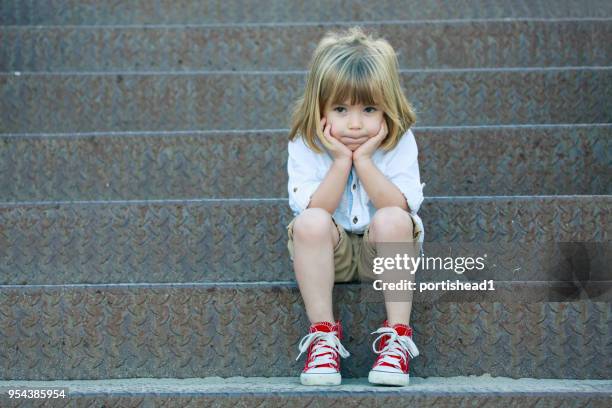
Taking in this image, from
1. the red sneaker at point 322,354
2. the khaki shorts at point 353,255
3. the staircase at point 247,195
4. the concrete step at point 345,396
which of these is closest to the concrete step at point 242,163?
the staircase at point 247,195

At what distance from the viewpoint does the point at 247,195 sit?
3230 mm

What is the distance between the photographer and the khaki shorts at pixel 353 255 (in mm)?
2621

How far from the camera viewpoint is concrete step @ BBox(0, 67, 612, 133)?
3492mm

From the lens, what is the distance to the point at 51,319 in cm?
262

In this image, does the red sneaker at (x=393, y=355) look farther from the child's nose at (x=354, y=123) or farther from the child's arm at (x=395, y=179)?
the child's nose at (x=354, y=123)

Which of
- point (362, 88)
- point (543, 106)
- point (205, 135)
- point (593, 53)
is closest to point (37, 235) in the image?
point (205, 135)

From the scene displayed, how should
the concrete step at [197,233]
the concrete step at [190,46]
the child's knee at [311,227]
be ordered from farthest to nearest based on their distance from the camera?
1. the concrete step at [190,46]
2. the concrete step at [197,233]
3. the child's knee at [311,227]

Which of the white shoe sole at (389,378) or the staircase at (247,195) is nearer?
the white shoe sole at (389,378)

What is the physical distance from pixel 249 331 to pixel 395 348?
374 millimetres

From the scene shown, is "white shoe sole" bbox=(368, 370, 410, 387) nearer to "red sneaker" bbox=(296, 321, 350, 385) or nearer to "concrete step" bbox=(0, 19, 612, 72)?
"red sneaker" bbox=(296, 321, 350, 385)

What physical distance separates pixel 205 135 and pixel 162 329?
789mm

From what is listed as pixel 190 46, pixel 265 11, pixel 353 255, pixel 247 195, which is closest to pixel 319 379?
A: pixel 353 255

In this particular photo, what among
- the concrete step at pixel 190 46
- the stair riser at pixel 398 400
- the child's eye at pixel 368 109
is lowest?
the stair riser at pixel 398 400

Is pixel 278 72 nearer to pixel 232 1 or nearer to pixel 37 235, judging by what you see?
pixel 232 1
